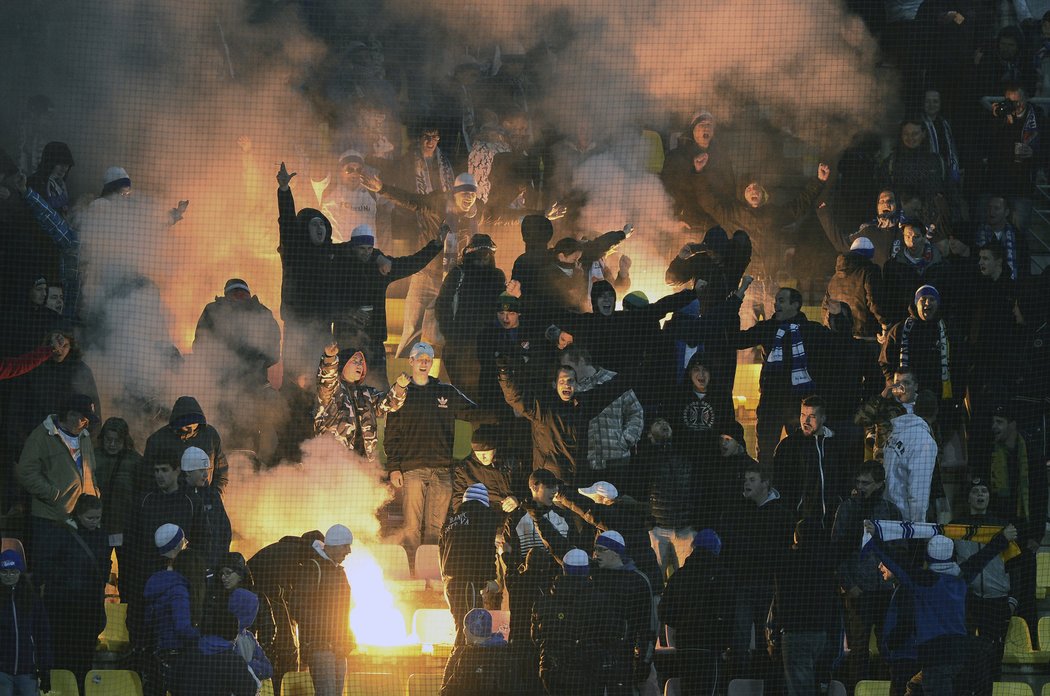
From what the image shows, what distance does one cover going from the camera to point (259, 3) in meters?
11.0

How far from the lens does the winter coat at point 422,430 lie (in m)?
8.73

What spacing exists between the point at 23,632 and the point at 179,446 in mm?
1121

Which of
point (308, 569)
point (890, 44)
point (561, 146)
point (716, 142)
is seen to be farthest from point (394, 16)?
point (308, 569)

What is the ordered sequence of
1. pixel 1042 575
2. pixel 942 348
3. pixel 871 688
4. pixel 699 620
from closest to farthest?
pixel 699 620 → pixel 871 688 → pixel 1042 575 → pixel 942 348

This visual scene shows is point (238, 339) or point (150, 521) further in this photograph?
point (238, 339)

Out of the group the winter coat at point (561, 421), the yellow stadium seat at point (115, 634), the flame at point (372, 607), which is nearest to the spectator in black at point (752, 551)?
the winter coat at point (561, 421)

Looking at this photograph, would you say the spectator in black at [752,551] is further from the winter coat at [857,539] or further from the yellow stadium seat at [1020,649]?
the yellow stadium seat at [1020,649]

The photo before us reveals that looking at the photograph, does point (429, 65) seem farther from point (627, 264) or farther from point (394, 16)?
point (627, 264)

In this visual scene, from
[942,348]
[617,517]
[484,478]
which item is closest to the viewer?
[617,517]

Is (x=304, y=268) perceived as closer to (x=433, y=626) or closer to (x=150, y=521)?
(x=150, y=521)

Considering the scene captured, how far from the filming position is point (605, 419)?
8.65 metres

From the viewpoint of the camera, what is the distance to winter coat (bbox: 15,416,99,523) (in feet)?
Answer: 27.0

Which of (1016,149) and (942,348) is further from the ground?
(1016,149)

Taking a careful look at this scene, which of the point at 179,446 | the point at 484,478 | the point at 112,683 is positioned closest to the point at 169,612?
the point at 112,683
